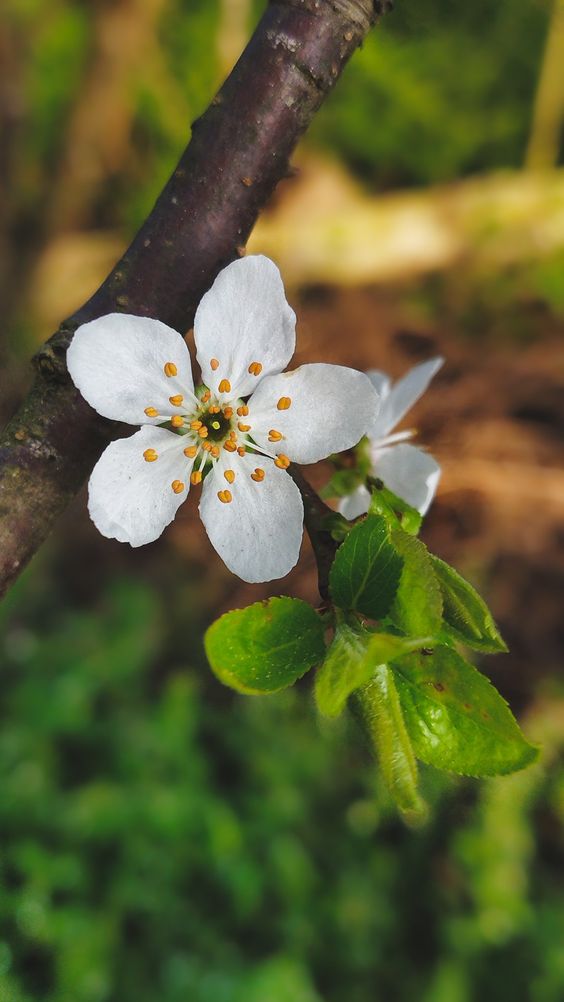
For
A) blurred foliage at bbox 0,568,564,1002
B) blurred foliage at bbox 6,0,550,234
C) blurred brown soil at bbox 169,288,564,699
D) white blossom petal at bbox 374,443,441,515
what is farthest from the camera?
blurred foliage at bbox 6,0,550,234

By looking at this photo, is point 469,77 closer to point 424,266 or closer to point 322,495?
point 424,266

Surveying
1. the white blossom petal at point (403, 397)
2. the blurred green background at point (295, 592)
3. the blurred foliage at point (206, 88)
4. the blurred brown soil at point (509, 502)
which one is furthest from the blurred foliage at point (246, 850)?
the blurred foliage at point (206, 88)

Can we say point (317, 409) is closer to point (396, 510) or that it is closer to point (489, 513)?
point (396, 510)

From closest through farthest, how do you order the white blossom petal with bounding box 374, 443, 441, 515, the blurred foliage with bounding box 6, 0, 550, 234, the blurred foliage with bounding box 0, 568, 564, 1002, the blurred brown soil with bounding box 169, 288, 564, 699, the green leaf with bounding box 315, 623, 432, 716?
the green leaf with bounding box 315, 623, 432, 716 < the white blossom petal with bounding box 374, 443, 441, 515 < the blurred foliage with bounding box 0, 568, 564, 1002 < the blurred brown soil with bounding box 169, 288, 564, 699 < the blurred foliage with bounding box 6, 0, 550, 234

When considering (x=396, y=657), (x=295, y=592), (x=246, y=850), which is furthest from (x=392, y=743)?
(x=246, y=850)

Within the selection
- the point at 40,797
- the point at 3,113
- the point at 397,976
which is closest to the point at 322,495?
the point at 40,797

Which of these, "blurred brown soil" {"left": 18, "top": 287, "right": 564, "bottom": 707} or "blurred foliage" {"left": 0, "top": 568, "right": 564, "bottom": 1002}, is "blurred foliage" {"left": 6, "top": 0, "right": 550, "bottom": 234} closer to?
"blurred brown soil" {"left": 18, "top": 287, "right": 564, "bottom": 707}

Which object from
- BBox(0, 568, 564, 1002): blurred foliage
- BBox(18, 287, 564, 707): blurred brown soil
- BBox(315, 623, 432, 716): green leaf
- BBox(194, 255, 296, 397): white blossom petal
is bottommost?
BBox(0, 568, 564, 1002): blurred foliage

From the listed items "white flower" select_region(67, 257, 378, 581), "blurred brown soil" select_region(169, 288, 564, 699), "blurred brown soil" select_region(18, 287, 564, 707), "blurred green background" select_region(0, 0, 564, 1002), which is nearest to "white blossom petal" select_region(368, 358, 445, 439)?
"white flower" select_region(67, 257, 378, 581)
